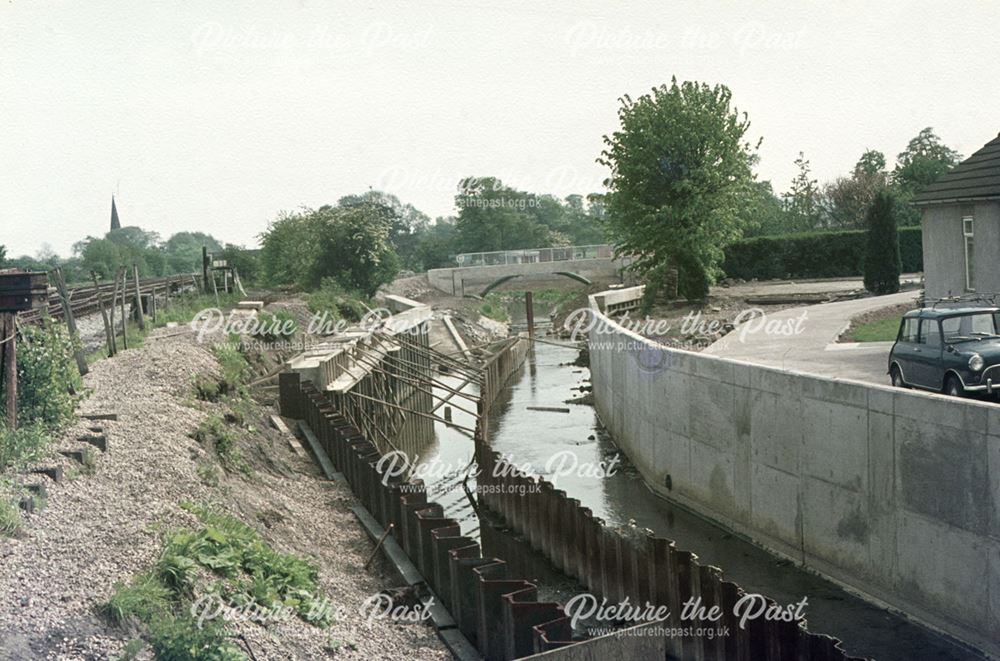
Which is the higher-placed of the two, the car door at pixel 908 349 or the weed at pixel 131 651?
the car door at pixel 908 349

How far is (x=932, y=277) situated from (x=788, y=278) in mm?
34919

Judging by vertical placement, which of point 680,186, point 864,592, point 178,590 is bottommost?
point 864,592

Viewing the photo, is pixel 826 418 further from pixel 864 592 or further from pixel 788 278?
pixel 788 278

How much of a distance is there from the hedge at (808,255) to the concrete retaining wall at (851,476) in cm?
4145

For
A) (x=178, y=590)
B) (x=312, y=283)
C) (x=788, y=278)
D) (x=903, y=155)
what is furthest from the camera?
(x=903, y=155)

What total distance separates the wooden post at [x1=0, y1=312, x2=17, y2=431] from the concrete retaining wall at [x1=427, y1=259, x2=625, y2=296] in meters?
64.9

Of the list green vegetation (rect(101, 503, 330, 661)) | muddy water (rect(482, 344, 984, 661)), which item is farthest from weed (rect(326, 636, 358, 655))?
muddy water (rect(482, 344, 984, 661))

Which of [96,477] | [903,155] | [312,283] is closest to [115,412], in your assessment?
[96,477]

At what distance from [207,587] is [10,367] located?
4893 millimetres

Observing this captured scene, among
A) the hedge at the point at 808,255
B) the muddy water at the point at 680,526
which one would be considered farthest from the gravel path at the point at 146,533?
the hedge at the point at 808,255

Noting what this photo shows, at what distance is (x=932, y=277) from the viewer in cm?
2892

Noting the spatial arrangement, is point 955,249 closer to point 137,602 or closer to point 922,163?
point 137,602

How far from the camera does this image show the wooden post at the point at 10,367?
1296 centimetres

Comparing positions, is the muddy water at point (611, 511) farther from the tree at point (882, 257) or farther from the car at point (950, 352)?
the tree at point (882, 257)
